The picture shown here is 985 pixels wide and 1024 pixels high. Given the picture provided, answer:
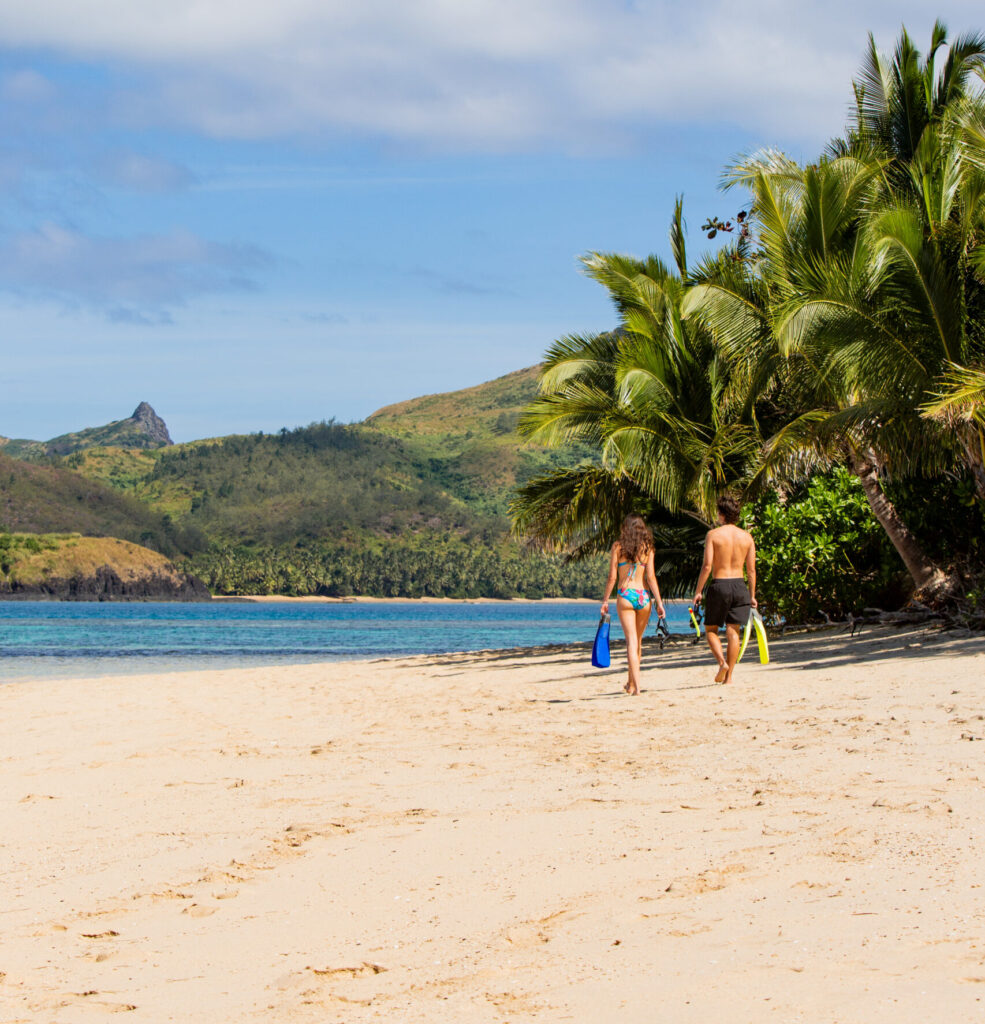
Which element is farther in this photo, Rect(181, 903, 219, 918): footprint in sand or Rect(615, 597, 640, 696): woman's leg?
Rect(615, 597, 640, 696): woman's leg

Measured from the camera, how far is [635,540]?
31.8ft

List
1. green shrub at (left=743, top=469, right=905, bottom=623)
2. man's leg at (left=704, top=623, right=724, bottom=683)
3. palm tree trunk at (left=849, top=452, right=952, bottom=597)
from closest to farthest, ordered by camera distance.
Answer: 1. man's leg at (left=704, top=623, right=724, bottom=683)
2. palm tree trunk at (left=849, top=452, right=952, bottom=597)
3. green shrub at (left=743, top=469, right=905, bottom=623)

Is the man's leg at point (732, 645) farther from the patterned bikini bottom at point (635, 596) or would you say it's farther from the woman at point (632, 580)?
the patterned bikini bottom at point (635, 596)

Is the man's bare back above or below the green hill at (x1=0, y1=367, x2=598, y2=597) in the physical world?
below

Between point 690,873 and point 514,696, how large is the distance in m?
6.97

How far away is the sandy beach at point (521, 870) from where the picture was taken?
3.12 meters

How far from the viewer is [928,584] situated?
13812 mm

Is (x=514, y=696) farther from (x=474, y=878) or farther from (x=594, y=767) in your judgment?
(x=474, y=878)

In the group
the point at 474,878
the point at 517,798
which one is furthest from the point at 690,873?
the point at 517,798

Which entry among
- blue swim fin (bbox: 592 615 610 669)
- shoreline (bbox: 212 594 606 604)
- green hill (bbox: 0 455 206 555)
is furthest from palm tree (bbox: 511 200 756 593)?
green hill (bbox: 0 455 206 555)

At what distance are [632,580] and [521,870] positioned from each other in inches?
222

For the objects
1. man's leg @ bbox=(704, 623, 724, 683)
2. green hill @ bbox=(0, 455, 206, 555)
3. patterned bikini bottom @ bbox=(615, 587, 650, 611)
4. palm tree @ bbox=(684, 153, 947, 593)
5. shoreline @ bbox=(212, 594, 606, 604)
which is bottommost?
shoreline @ bbox=(212, 594, 606, 604)

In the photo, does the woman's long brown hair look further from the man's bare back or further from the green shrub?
the green shrub

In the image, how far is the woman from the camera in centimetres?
972
